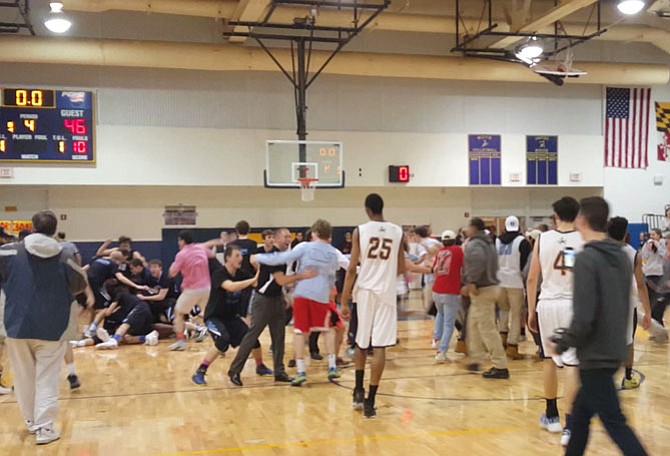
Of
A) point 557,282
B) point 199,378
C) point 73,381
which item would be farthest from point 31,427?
→ point 557,282

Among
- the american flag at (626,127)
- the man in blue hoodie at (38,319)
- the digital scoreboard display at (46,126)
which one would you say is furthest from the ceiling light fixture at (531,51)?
the man in blue hoodie at (38,319)

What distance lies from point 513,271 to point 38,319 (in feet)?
19.6

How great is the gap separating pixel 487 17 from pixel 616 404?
14208 mm

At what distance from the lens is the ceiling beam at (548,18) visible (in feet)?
46.1

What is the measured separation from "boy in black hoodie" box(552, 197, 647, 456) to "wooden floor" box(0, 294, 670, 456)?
1706mm

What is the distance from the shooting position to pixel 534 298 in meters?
5.84

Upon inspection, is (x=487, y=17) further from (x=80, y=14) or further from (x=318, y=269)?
(x=318, y=269)

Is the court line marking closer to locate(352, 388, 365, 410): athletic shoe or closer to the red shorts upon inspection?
locate(352, 388, 365, 410): athletic shoe

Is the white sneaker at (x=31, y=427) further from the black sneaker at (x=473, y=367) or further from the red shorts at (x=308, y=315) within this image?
the black sneaker at (x=473, y=367)

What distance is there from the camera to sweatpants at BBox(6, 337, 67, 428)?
19.9 ft

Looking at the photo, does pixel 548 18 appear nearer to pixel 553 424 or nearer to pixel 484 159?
pixel 484 159

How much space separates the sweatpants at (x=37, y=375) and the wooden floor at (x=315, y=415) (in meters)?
0.25

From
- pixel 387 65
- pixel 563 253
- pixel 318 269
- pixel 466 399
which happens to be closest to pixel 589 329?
pixel 563 253

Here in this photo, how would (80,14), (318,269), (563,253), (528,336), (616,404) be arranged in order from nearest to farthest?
(616,404) < (563,253) < (318,269) < (528,336) < (80,14)
